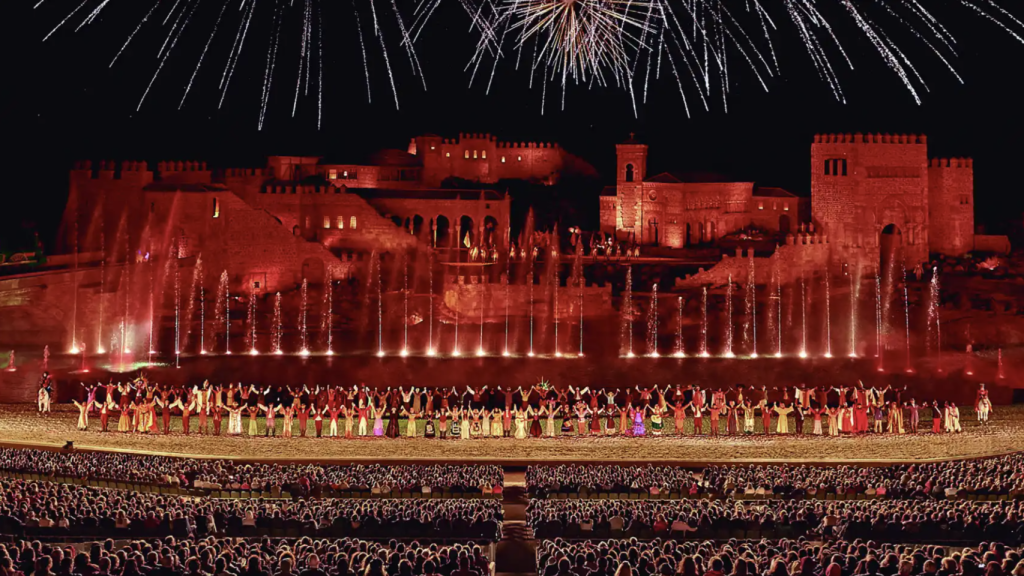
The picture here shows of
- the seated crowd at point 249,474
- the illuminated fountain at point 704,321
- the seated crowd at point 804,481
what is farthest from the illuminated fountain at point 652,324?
the seated crowd at point 804,481

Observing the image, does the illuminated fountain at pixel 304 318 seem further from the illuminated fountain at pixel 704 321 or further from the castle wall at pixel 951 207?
the castle wall at pixel 951 207

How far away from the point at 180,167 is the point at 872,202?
34372 millimetres

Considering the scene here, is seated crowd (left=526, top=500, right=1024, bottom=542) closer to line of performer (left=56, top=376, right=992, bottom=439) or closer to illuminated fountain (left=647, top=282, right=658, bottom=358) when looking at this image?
line of performer (left=56, top=376, right=992, bottom=439)

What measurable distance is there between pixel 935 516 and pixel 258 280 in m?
38.7

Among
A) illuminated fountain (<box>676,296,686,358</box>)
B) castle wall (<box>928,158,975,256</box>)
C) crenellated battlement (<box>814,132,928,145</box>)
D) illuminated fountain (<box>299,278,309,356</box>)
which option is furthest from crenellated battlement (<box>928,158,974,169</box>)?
illuminated fountain (<box>299,278,309,356</box>)

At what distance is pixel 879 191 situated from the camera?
52094mm

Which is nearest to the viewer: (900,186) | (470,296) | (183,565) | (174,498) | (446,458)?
(183,565)

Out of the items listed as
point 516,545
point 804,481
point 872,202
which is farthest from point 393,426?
point 872,202

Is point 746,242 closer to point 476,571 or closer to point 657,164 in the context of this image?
point 657,164

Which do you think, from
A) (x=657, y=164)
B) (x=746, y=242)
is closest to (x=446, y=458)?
(x=746, y=242)

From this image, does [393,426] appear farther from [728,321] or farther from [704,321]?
[728,321]

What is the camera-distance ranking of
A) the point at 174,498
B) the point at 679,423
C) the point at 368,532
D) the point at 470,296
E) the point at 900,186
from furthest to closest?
the point at 900,186 < the point at 470,296 < the point at 679,423 < the point at 174,498 < the point at 368,532

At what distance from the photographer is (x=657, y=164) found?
6688 centimetres

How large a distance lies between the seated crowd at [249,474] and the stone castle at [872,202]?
118ft
